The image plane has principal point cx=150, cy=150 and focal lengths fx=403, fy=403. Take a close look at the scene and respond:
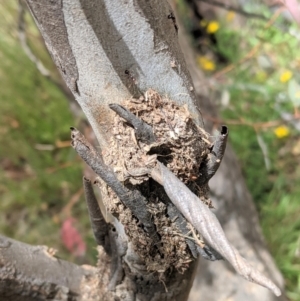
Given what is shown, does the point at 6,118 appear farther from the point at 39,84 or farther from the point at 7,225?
the point at 7,225

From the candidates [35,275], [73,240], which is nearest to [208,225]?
[35,275]

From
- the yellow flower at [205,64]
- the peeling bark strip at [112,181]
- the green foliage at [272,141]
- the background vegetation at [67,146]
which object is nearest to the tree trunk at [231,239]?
the green foliage at [272,141]

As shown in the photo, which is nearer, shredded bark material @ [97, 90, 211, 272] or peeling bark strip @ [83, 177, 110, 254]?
shredded bark material @ [97, 90, 211, 272]

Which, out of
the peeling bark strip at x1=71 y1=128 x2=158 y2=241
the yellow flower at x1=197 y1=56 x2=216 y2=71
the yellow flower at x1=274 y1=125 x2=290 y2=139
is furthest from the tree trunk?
the yellow flower at x1=197 y1=56 x2=216 y2=71

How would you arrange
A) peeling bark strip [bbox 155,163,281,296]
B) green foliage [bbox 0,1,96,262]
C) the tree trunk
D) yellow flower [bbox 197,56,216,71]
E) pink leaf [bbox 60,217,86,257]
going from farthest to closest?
1. yellow flower [bbox 197,56,216,71]
2. green foliage [bbox 0,1,96,262]
3. pink leaf [bbox 60,217,86,257]
4. the tree trunk
5. peeling bark strip [bbox 155,163,281,296]

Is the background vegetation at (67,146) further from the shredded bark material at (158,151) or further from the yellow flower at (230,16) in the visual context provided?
the shredded bark material at (158,151)

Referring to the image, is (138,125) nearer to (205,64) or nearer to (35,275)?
(35,275)

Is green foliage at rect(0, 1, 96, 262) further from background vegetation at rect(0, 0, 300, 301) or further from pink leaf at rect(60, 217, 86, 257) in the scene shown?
pink leaf at rect(60, 217, 86, 257)
